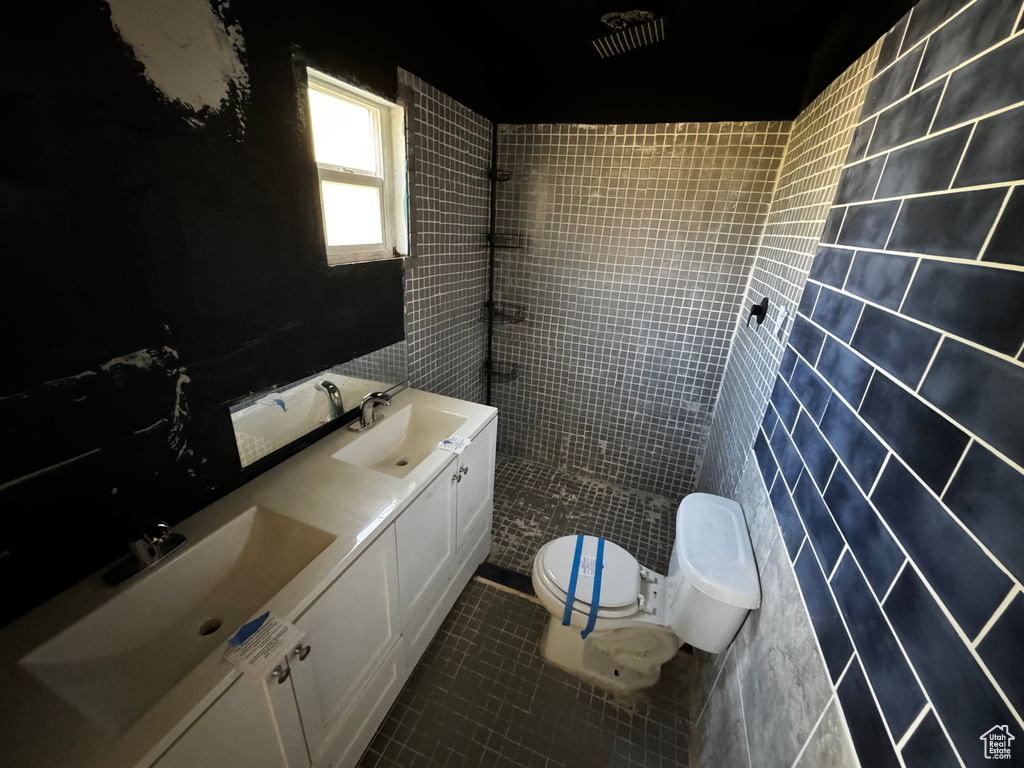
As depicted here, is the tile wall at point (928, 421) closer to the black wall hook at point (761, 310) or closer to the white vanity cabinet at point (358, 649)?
the black wall hook at point (761, 310)

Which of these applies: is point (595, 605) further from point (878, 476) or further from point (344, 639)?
point (878, 476)

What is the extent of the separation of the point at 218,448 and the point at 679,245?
7.37 feet

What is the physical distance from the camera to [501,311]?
259cm

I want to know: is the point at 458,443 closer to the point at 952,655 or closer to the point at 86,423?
the point at 86,423

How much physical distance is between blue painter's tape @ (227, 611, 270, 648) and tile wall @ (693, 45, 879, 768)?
1105mm

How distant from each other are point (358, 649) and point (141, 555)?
59 centimetres

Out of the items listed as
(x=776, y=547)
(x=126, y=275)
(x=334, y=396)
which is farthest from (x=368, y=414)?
(x=776, y=547)

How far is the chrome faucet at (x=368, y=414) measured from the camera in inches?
62.3

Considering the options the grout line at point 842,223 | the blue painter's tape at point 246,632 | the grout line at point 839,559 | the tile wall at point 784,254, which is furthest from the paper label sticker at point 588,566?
the grout line at point 842,223

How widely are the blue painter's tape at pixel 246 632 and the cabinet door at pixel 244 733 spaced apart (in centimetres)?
7

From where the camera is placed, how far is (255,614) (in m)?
0.84

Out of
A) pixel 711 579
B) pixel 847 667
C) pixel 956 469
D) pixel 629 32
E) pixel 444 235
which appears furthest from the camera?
pixel 444 235

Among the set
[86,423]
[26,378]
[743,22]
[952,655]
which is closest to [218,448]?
[86,423]

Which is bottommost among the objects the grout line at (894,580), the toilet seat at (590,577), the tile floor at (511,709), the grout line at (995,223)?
the tile floor at (511,709)
